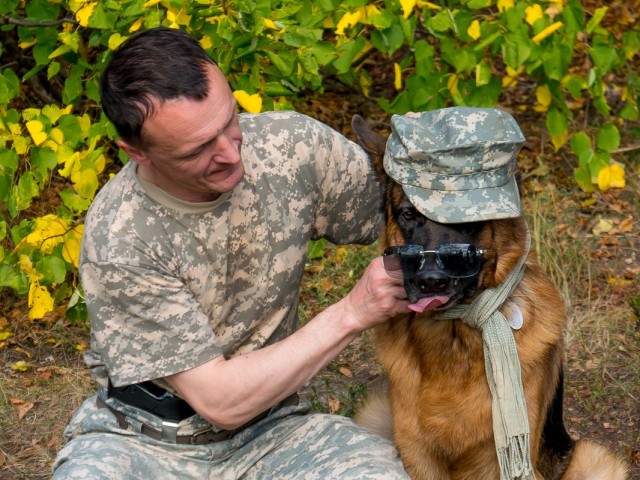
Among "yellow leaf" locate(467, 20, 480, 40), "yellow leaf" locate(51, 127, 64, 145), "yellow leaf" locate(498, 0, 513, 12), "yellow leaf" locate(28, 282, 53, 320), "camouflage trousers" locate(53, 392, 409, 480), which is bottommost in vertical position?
"yellow leaf" locate(28, 282, 53, 320)

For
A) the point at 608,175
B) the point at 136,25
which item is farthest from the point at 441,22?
the point at 608,175

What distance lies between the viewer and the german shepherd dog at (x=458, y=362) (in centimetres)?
331

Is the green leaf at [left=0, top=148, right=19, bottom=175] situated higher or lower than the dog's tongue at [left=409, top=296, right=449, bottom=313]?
lower

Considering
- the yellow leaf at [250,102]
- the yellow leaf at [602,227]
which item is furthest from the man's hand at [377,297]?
the yellow leaf at [602,227]

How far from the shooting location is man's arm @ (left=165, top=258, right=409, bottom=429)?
10.6 feet

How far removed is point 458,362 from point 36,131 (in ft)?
6.58

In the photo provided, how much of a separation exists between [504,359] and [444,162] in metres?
0.76

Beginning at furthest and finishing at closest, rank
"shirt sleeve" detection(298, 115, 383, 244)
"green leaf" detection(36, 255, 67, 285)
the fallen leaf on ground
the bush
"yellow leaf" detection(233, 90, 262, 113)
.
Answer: the fallen leaf on ground < "green leaf" detection(36, 255, 67, 285) < the bush < "yellow leaf" detection(233, 90, 262, 113) < "shirt sleeve" detection(298, 115, 383, 244)

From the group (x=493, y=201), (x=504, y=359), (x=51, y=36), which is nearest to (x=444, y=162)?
(x=493, y=201)

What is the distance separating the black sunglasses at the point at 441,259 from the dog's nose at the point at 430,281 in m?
0.02

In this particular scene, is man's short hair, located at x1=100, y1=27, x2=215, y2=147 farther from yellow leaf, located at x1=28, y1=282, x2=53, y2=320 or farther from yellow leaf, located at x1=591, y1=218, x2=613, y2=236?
yellow leaf, located at x1=591, y1=218, x2=613, y2=236

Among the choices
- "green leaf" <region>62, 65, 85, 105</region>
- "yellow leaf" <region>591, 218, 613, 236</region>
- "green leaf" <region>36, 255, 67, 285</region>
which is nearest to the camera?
"green leaf" <region>36, 255, 67, 285</region>

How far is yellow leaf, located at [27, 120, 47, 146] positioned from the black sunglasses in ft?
5.80

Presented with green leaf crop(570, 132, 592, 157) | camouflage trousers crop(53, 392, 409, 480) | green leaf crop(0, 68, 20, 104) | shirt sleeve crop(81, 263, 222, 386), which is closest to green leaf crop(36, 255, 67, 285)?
green leaf crop(0, 68, 20, 104)
